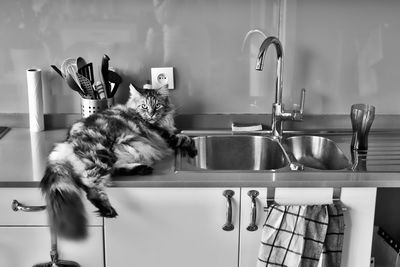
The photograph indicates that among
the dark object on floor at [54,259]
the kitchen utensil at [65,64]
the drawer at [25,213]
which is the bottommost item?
the dark object on floor at [54,259]

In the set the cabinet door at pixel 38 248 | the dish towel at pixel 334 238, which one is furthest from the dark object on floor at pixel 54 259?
the dish towel at pixel 334 238

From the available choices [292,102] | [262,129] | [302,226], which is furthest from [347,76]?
[302,226]

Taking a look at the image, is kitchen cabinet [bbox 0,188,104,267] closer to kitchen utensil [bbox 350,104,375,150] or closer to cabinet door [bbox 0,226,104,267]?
cabinet door [bbox 0,226,104,267]

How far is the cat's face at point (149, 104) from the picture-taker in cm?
226

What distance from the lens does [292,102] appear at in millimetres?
2533

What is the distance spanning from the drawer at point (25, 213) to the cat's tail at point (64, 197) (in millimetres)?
35

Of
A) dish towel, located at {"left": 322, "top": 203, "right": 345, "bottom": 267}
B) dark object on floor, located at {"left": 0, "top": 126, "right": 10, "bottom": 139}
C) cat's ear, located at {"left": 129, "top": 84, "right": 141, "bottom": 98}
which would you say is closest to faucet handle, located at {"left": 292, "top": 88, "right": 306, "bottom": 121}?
dish towel, located at {"left": 322, "top": 203, "right": 345, "bottom": 267}

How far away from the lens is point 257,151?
245cm

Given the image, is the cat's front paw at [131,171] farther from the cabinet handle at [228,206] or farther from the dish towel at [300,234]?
the dish towel at [300,234]

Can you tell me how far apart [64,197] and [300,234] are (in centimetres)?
80

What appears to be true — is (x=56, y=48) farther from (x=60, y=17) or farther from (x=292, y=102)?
(x=292, y=102)

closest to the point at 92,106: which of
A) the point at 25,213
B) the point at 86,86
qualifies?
the point at 86,86

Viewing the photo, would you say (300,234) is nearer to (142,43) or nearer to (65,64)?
(142,43)

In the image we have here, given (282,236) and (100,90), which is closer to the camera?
→ (282,236)
